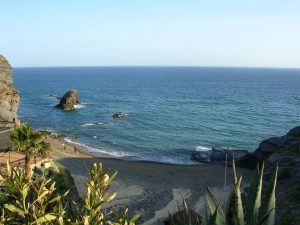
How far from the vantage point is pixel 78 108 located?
3799 inches

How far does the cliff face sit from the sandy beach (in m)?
13.5

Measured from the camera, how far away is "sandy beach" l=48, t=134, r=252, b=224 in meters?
32.3

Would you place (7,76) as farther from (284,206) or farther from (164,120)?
(284,206)

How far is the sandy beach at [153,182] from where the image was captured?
1273 inches

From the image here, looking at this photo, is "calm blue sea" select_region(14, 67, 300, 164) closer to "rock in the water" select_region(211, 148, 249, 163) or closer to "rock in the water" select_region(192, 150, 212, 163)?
"rock in the water" select_region(192, 150, 212, 163)

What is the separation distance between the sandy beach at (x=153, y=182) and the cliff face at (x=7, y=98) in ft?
44.2

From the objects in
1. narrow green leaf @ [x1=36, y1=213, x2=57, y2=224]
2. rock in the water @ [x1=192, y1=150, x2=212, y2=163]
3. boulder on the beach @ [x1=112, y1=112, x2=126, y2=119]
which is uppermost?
narrow green leaf @ [x1=36, y1=213, x2=57, y2=224]

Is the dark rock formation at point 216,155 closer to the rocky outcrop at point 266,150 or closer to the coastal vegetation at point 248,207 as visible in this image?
the rocky outcrop at point 266,150

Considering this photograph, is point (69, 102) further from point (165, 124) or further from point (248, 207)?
point (248, 207)

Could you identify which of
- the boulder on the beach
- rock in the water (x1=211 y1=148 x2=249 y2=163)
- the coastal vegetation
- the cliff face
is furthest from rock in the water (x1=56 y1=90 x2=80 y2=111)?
the coastal vegetation

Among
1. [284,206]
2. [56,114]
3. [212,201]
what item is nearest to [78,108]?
[56,114]

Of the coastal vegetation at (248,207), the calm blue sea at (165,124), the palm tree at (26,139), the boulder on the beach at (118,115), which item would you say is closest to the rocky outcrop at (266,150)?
the calm blue sea at (165,124)

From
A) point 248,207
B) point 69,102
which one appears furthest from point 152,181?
point 69,102

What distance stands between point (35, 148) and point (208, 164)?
28011mm
